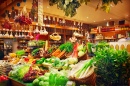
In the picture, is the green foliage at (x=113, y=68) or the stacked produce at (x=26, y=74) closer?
the green foliage at (x=113, y=68)

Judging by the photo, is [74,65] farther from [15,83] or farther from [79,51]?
[15,83]

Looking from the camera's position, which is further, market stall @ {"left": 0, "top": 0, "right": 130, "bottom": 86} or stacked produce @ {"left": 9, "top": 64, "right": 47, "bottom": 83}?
stacked produce @ {"left": 9, "top": 64, "right": 47, "bottom": 83}

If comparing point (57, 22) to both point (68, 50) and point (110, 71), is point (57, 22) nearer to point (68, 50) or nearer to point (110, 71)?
point (68, 50)

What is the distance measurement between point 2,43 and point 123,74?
909 centimetres

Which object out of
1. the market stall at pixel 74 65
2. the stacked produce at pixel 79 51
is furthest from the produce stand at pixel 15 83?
the stacked produce at pixel 79 51

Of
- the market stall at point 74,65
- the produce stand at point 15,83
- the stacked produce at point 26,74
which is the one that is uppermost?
the market stall at point 74,65

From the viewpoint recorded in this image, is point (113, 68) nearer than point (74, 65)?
Yes

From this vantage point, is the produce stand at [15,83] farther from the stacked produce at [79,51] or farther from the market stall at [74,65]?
the stacked produce at [79,51]

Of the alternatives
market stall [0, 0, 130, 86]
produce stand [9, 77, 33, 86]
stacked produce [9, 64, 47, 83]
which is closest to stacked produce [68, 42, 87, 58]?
market stall [0, 0, 130, 86]

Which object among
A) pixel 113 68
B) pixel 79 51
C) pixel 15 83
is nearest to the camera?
pixel 113 68

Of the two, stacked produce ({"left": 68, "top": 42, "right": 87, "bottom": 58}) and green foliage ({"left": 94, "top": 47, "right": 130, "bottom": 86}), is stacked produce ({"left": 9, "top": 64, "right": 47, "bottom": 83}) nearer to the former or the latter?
stacked produce ({"left": 68, "top": 42, "right": 87, "bottom": 58})

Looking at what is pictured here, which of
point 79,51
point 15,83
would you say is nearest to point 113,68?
point 79,51

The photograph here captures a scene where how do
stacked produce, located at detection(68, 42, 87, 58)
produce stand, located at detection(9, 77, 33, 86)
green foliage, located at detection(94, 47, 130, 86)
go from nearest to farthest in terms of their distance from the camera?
green foliage, located at detection(94, 47, 130, 86) < produce stand, located at detection(9, 77, 33, 86) < stacked produce, located at detection(68, 42, 87, 58)

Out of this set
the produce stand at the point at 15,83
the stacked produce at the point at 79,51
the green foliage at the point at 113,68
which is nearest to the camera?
the green foliage at the point at 113,68
